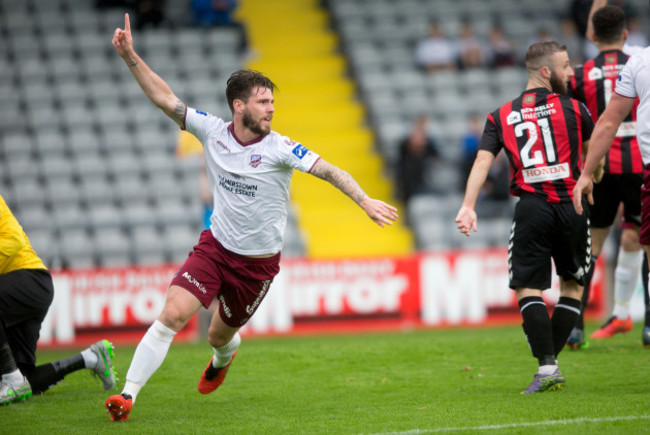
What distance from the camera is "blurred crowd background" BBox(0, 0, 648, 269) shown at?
49.3 feet

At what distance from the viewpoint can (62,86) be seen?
17359 millimetres

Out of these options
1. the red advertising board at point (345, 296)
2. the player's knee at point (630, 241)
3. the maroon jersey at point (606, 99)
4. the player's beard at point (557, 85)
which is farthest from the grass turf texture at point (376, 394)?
the red advertising board at point (345, 296)

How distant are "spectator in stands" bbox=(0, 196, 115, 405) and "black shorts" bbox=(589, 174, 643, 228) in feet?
14.9

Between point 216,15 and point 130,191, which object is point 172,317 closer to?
point 130,191

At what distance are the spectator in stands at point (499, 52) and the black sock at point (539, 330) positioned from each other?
12.2 meters

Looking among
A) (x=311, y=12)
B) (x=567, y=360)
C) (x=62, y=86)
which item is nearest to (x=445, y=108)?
(x=311, y=12)

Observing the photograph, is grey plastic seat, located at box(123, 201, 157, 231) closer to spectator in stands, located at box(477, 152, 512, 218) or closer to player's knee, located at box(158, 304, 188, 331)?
spectator in stands, located at box(477, 152, 512, 218)

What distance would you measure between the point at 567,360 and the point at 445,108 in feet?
33.0

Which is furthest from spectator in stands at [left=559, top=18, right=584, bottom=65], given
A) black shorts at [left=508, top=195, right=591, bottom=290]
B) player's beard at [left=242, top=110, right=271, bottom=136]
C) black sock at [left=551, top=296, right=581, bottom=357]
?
player's beard at [left=242, top=110, right=271, bottom=136]

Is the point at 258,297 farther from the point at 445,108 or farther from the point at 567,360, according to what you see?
the point at 445,108

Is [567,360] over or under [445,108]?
under

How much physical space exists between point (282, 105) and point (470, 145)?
4.87 meters

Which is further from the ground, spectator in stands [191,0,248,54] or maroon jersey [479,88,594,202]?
spectator in stands [191,0,248,54]

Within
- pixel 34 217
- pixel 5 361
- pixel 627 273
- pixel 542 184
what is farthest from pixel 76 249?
pixel 542 184
